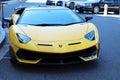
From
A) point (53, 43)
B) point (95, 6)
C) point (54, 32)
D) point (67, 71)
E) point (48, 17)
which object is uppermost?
point (48, 17)

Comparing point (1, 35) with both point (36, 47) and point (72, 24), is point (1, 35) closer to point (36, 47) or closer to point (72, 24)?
point (72, 24)

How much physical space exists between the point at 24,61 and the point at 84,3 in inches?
889

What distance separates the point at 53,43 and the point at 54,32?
0.48 metres

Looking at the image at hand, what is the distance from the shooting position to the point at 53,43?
678 cm

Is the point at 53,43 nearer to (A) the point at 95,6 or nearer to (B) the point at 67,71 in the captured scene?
(B) the point at 67,71

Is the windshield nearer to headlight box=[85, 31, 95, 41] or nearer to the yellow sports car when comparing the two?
the yellow sports car

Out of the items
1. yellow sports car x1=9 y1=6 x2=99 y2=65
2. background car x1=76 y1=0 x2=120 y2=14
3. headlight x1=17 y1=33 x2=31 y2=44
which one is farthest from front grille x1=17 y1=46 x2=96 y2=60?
background car x1=76 y1=0 x2=120 y2=14

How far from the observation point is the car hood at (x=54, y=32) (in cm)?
696

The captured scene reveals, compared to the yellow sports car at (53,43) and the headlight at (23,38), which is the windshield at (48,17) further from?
the headlight at (23,38)

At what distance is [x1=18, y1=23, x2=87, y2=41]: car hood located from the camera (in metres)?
6.96

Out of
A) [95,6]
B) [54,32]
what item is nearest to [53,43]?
[54,32]

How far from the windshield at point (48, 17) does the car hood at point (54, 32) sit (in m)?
0.38

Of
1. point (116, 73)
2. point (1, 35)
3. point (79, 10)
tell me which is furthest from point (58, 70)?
point (79, 10)

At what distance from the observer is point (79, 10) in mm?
28828
